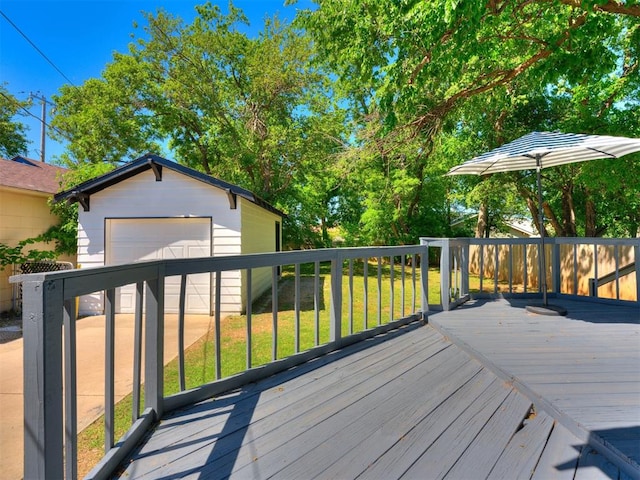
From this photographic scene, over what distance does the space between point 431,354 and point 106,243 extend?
652 cm

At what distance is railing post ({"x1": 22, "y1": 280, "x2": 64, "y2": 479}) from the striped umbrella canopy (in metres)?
4.06

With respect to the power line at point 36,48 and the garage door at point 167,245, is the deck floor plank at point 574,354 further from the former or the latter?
the power line at point 36,48

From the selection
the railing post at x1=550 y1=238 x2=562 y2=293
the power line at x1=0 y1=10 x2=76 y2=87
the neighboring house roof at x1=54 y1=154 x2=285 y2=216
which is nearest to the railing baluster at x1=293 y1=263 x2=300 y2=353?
the neighboring house roof at x1=54 y1=154 x2=285 y2=216

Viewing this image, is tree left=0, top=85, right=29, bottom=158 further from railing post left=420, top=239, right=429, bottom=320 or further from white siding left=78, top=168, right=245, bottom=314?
railing post left=420, top=239, right=429, bottom=320

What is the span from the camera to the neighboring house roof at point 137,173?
6.23m

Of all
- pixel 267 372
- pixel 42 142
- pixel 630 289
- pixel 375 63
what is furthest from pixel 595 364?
pixel 42 142

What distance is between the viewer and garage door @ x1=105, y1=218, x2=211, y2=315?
6.55 meters

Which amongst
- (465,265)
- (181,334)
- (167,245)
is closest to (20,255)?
(167,245)

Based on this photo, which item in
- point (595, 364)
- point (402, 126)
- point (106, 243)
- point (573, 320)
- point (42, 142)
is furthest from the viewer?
point (42, 142)

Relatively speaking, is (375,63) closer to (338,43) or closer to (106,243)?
(338,43)

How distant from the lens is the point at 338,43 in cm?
517

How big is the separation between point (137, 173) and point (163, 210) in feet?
3.07

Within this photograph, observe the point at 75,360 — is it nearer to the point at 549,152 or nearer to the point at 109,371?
the point at 109,371

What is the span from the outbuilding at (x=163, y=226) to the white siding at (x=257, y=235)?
0.91 ft
